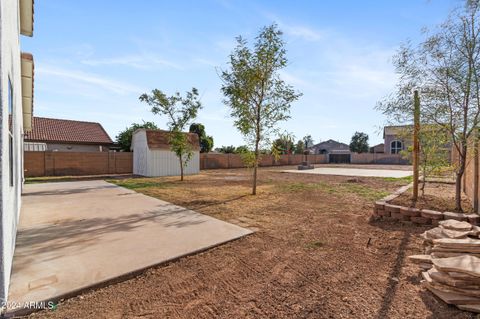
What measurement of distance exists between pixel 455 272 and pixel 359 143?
57069mm

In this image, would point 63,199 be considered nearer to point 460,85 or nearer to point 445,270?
point 445,270

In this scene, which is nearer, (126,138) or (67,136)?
(67,136)

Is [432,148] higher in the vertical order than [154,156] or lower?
higher

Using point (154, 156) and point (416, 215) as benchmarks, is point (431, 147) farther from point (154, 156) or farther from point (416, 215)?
point (154, 156)

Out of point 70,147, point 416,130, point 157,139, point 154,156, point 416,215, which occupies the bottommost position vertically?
point 416,215

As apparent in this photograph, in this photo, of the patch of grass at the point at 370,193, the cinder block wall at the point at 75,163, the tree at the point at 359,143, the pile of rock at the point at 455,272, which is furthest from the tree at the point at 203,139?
the tree at the point at 359,143

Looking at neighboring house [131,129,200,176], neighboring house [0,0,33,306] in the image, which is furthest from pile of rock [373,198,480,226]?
neighboring house [131,129,200,176]

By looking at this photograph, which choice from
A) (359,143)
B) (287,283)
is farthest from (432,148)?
(359,143)

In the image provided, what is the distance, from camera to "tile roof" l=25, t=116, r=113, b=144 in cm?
2112

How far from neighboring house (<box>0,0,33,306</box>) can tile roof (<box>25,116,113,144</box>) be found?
45.7 feet

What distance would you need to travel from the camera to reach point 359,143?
53.9 metres

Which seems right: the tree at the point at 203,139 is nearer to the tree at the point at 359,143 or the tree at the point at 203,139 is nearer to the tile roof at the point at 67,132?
the tile roof at the point at 67,132

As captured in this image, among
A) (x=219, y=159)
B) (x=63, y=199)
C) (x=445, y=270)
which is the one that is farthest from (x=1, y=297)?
(x=219, y=159)

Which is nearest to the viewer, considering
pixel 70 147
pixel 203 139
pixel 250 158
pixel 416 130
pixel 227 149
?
pixel 416 130
